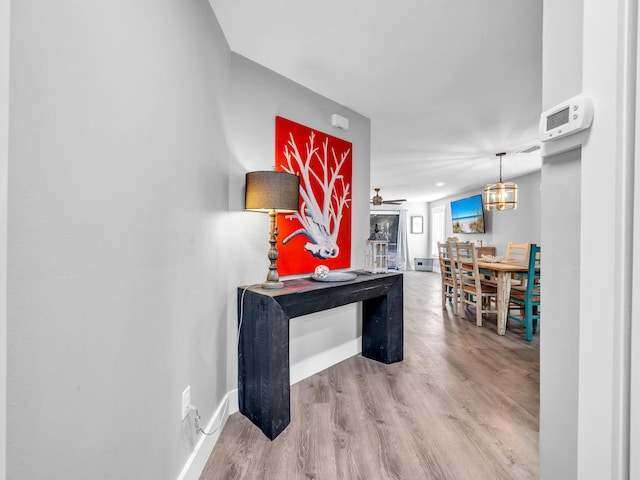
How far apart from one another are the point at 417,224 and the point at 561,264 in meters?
9.24

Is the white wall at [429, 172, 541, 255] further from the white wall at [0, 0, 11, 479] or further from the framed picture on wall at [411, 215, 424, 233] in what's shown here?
the white wall at [0, 0, 11, 479]

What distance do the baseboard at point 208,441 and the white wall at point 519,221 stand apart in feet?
Result: 18.8

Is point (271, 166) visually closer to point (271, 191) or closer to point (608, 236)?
point (271, 191)

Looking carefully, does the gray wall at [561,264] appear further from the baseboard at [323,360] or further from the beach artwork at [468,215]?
the beach artwork at [468,215]

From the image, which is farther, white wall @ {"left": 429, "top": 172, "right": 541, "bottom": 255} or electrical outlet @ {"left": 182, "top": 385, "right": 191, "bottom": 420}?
white wall @ {"left": 429, "top": 172, "right": 541, "bottom": 255}

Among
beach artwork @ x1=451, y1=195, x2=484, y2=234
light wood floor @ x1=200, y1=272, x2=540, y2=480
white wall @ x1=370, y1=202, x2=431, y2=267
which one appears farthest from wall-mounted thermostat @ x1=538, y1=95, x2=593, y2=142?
white wall @ x1=370, y1=202, x2=431, y2=267

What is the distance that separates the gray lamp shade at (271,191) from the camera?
167 cm

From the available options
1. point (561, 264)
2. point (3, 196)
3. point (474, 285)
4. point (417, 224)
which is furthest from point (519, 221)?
point (3, 196)

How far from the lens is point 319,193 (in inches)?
94.0

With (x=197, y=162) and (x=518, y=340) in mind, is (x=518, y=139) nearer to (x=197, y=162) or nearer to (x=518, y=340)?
(x=518, y=340)

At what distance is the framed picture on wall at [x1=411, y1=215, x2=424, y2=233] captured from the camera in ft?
31.6

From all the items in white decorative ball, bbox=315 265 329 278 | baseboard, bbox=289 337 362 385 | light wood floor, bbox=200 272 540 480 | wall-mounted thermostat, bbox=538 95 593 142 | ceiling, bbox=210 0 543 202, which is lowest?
light wood floor, bbox=200 272 540 480

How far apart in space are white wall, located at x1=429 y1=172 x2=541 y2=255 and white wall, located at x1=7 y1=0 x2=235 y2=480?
6.09m

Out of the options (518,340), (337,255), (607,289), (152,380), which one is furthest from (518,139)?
(152,380)
